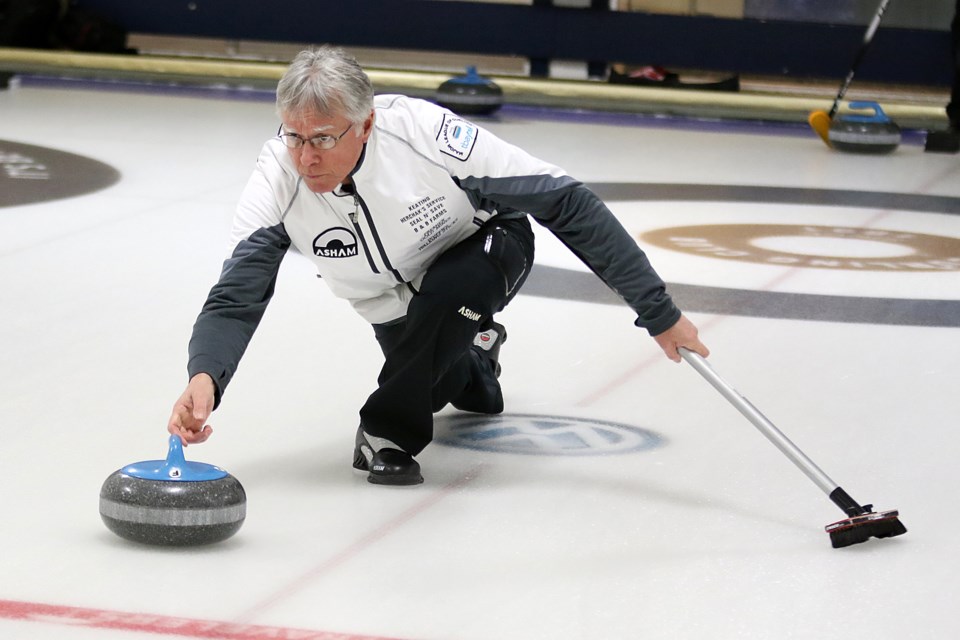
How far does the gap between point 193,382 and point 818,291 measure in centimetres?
287

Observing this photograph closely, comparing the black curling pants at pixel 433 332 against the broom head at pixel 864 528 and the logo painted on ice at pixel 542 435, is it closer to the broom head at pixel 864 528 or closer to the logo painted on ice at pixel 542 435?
the logo painted on ice at pixel 542 435

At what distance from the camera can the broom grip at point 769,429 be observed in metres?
2.74

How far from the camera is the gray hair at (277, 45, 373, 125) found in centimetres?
252

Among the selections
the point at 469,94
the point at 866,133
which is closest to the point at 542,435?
the point at 866,133

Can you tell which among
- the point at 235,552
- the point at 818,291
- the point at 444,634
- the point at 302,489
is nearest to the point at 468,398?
the point at 302,489

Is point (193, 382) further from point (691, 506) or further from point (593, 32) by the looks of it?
point (593, 32)

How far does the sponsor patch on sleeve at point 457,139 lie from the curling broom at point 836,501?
1.75 ft

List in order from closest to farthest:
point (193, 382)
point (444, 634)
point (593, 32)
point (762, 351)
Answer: point (444, 634), point (193, 382), point (762, 351), point (593, 32)

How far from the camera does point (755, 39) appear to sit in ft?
33.7

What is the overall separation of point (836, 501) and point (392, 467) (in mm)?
803

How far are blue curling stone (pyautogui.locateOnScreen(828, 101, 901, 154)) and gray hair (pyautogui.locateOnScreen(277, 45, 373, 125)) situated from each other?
614cm

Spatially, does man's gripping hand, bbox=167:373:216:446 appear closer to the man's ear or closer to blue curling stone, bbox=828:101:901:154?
the man's ear

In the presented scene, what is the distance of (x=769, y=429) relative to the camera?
111 inches

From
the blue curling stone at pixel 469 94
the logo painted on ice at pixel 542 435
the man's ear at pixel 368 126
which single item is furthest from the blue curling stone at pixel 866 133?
the man's ear at pixel 368 126
